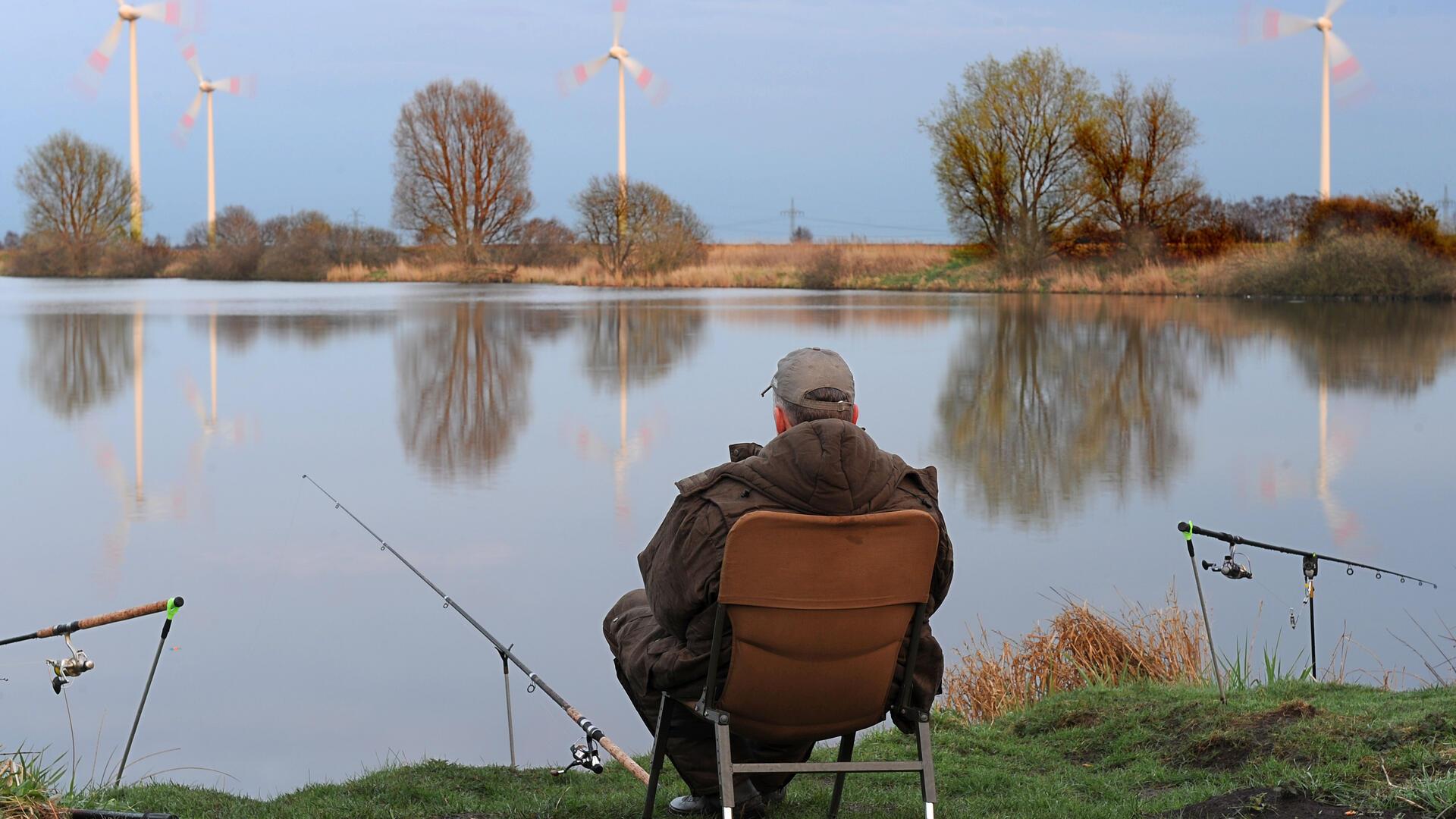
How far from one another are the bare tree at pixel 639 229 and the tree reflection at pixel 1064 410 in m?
24.3

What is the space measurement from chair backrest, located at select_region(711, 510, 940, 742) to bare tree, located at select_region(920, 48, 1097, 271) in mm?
44564

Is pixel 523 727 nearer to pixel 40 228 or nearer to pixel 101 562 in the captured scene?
pixel 101 562

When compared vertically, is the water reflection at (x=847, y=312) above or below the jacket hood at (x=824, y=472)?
above

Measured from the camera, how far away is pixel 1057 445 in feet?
42.5

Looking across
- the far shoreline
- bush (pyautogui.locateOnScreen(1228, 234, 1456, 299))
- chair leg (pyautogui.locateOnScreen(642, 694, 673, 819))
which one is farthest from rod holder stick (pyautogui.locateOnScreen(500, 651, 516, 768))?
the far shoreline

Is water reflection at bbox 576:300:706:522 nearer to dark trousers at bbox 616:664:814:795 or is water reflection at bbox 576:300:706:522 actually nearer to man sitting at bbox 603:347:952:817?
dark trousers at bbox 616:664:814:795

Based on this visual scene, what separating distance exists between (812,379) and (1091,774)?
6.11 ft

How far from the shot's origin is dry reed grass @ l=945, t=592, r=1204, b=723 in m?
5.97

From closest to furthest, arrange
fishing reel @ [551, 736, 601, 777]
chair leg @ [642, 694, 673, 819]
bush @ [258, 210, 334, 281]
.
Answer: chair leg @ [642, 694, 673, 819] < fishing reel @ [551, 736, 601, 777] < bush @ [258, 210, 334, 281]

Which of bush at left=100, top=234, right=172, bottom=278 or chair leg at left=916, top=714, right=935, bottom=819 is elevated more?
bush at left=100, top=234, right=172, bottom=278

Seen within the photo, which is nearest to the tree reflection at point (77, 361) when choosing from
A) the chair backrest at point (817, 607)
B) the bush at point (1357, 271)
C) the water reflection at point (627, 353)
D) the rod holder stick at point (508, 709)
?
the water reflection at point (627, 353)

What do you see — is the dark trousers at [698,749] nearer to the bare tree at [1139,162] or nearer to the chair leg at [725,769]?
the chair leg at [725,769]

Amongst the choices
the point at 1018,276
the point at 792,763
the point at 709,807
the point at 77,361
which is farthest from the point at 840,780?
the point at 1018,276

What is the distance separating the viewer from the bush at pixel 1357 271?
34.2m
